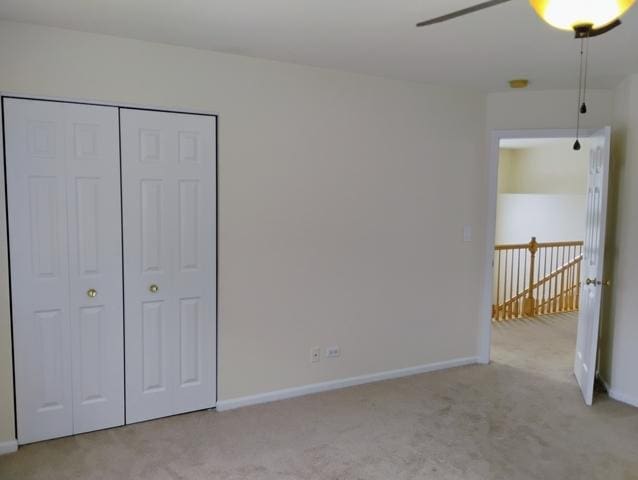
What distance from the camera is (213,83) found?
3.22 m

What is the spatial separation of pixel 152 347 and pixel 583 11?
291cm

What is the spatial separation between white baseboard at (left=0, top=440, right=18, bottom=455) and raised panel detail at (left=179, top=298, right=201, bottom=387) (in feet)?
3.20

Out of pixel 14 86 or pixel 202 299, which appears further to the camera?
pixel 202 299

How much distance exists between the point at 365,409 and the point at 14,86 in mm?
2946

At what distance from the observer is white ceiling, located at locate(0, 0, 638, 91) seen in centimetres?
241

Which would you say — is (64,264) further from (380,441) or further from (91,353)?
(380,441)

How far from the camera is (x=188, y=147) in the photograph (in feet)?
10.5

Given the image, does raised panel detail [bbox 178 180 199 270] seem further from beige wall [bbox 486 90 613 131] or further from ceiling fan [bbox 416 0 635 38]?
beige wall [bbox 486 90 613 131]

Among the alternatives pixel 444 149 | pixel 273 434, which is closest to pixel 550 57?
pixel 444 149

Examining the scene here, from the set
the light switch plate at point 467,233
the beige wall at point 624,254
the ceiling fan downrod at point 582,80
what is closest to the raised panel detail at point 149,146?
the ceiling fan downrod at point 582,80

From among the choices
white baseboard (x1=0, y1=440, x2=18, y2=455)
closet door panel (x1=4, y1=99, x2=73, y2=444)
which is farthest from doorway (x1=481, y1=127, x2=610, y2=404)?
white baseboard (x1=0, y1=440, x2=18, y2=455)

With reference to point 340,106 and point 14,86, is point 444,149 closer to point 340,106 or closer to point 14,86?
point 340,106

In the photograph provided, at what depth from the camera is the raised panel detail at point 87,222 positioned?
2.93 metres

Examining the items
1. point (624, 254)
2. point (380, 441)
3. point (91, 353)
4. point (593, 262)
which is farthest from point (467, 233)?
point (91, 353)
